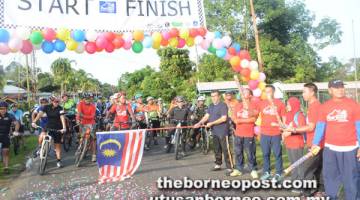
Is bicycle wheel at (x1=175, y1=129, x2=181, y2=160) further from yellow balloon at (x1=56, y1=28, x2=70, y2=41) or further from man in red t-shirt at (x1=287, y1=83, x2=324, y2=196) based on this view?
man in red t-shirt at (x1=287, y1=83, x2=324, y2=196)

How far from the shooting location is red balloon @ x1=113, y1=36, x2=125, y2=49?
8.41m

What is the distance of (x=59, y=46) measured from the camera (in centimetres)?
820

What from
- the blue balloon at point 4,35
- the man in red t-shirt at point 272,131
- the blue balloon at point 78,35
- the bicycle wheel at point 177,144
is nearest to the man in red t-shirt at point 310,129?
the man in red t-shirt at point 272,131

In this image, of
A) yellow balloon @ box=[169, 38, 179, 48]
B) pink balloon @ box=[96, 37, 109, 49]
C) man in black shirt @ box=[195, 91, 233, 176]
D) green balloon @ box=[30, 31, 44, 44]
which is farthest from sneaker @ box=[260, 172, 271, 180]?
green balloon @ box=[30, 31, 44, 44]

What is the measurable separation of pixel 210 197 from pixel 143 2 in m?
4.29

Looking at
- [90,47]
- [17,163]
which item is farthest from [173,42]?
[17,163]

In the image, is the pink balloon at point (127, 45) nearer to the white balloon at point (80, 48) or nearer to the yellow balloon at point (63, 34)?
the white balloon at point (80, 48)

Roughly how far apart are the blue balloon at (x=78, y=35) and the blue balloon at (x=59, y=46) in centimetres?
30

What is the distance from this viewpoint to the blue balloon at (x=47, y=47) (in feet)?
26.5

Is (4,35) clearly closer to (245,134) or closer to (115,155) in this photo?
(115,155)

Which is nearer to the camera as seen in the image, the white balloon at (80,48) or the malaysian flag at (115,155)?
the malaysian flag at (115,155)

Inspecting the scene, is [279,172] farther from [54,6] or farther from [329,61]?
[329,61]

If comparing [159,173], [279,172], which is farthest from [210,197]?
[159,173]

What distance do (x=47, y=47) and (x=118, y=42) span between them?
4.73 feet
